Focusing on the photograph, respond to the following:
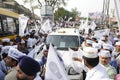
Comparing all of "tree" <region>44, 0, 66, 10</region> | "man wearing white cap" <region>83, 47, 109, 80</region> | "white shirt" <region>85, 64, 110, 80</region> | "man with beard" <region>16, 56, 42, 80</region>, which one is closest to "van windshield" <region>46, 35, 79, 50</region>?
"man wearing white cap" <region>83, 47, 109, 80</region>

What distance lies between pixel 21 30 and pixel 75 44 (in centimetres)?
323

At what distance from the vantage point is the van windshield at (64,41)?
38.4 ft

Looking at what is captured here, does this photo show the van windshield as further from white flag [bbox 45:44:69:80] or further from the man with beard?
the man with beard

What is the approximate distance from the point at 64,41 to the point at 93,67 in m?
7.15

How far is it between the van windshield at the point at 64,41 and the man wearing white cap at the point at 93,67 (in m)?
6.52

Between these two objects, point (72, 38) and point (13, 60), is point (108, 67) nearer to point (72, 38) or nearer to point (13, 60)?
point (13, 60)

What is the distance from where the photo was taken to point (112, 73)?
6438 mm

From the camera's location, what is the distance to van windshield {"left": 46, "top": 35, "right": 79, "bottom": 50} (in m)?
11.7

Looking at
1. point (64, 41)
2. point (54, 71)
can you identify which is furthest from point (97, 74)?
point (64, 41)

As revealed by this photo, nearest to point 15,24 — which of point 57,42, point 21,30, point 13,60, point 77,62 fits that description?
point 21,30

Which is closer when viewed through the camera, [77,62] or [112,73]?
[112,73]

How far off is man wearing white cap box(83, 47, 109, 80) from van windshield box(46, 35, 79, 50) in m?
6.52

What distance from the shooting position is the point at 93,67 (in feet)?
15.9

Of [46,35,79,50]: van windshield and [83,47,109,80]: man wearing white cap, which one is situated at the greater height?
[83,47,109,80]: man wearing white cap
